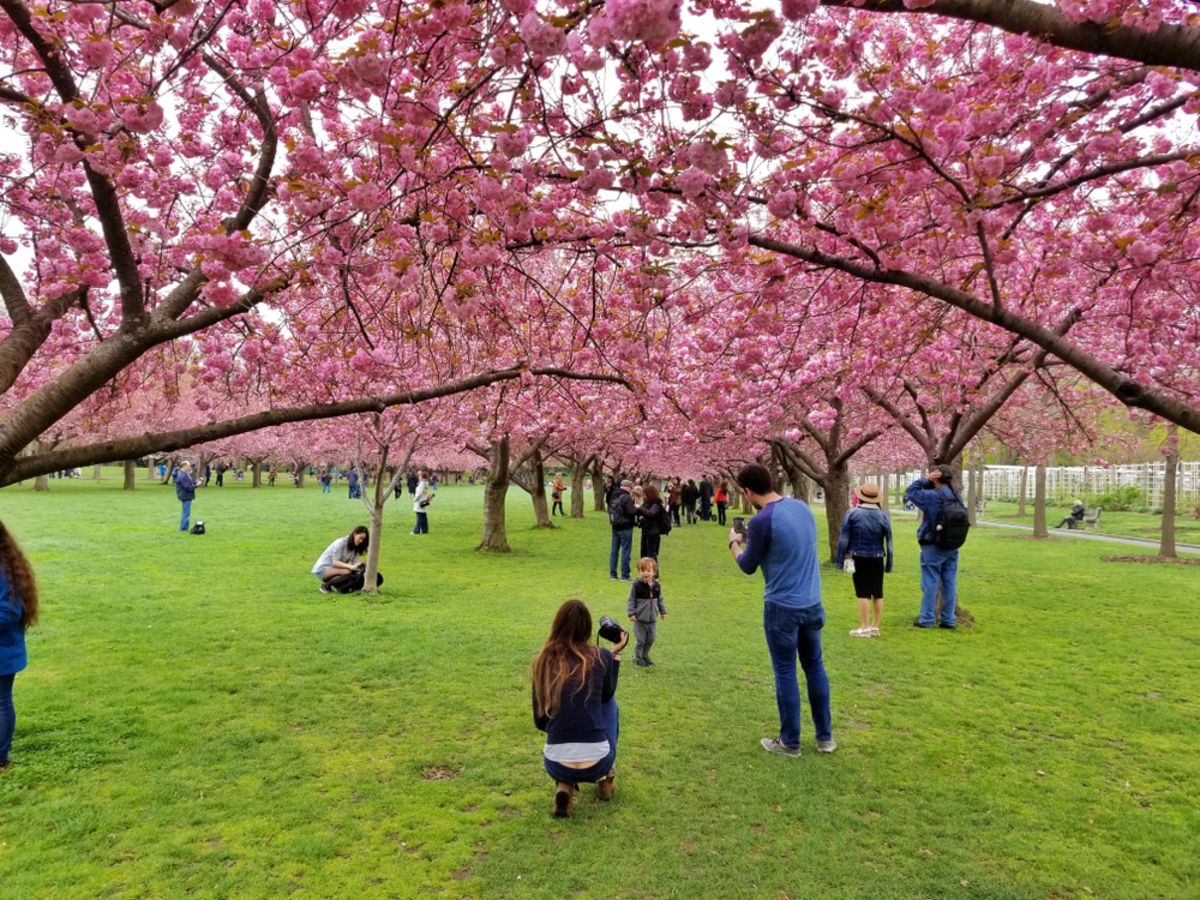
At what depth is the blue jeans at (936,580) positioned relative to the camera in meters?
8.60

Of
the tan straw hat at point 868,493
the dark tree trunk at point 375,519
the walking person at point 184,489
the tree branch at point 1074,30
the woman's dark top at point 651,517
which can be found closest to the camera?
the tree branch at point 1074,30

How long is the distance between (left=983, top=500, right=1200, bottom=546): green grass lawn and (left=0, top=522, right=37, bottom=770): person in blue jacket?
75.7ft

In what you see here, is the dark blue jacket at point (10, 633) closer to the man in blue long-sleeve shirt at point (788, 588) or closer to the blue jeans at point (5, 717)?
the blue jeans at point (5, 717)

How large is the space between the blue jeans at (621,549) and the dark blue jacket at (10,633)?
8759 millimetres

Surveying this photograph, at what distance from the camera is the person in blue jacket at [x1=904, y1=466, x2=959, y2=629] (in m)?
8.38

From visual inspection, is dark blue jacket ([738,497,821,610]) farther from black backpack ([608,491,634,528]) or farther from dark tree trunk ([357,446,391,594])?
black backpack ([608,491,634,528])

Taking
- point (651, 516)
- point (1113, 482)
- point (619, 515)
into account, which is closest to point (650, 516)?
point (651, 516)

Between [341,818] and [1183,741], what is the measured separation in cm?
597

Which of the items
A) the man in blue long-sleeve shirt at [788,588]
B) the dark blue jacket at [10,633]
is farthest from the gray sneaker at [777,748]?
the dark blue jacket at [10,633]

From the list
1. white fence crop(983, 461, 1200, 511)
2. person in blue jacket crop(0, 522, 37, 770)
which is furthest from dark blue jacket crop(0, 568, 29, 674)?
white fence crop(983, 461, 1200, 511)

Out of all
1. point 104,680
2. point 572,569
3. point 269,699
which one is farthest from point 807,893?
point 572,569

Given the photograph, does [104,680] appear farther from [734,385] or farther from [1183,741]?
[1183,741]

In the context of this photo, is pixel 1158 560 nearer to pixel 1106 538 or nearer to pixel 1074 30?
pixel 1106 538

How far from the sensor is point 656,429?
1659 cm
